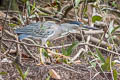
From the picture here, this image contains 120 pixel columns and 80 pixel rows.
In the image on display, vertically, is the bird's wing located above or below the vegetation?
above

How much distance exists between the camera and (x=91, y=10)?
15.3 ft

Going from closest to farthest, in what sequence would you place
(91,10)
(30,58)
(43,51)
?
1. (43,51)
2. (30,58)
3. (91,10)

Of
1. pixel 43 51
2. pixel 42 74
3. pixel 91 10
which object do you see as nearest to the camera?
pixel 42 74

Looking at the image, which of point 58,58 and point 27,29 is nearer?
point 58,58

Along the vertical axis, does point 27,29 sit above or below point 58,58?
above

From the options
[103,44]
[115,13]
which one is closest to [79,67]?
[103,44]

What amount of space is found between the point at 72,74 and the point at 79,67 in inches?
9.2

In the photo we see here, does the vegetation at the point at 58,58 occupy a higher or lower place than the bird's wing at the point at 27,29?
lower

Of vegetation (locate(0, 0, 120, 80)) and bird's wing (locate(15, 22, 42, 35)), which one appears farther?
bird's wing (locate(15, 22, 42, 35))

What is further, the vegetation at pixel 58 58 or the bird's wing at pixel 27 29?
the bird's wing at pixel 27 29

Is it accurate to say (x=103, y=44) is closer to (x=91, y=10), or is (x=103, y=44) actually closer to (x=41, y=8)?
(x=91, y=10)

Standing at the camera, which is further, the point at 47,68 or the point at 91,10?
the point at 91,10

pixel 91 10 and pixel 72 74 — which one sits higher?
pixel 91 10

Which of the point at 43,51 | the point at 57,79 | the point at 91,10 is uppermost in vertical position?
the point at 91,10
